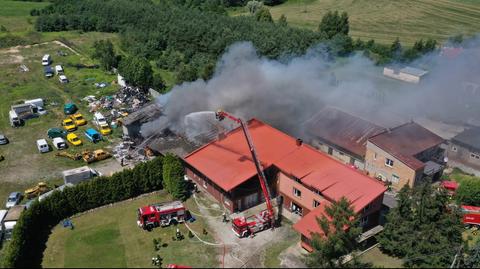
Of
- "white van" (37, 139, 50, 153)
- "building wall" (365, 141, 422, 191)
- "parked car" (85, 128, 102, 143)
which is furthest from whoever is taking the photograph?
"parked car" (85, 128, 102, 143)

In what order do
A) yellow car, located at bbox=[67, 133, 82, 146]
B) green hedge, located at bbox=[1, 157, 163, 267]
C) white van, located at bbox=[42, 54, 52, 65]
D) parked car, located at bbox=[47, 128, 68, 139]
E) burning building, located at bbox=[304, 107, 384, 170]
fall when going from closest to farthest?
green hedge, located at bbox=[1, 157, 163, 267] < burning building, located at bbox=[304, 107, 384, 170] < yellow car, located at bbox=[67, 133, 82, 146] < parked car, located at bbox=[47, 128, 68, 139] < white van, located at bbox=[42, 54, 52, 65]

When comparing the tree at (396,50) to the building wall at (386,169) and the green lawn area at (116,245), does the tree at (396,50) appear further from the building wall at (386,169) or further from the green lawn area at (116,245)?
the green lawn area at (116,245)

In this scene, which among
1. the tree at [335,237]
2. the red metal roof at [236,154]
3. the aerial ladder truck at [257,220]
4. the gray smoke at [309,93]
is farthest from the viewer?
the gray smoke at [309,93]

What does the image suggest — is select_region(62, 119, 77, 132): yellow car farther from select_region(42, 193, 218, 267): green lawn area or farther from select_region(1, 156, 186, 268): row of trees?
select_region(42, 193, 218, 267): green lawn area

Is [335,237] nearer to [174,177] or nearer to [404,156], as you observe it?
[404,156]

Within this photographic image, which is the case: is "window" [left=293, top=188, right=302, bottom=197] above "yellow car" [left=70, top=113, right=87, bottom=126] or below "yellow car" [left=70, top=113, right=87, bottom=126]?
above

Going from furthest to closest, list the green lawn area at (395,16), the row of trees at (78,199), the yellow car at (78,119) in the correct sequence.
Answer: the green lawn area at (395,16) → the yellow car at (78,119) → the row of trees at (78,199)

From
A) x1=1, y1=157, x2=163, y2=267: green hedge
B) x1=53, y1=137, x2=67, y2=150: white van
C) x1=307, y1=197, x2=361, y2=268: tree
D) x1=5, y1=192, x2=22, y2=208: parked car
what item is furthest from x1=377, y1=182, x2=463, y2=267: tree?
x1=53, y1=137, x2=67, y2=150: white van

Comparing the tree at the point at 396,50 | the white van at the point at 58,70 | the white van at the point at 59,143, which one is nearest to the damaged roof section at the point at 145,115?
the white van at the point at 59,143
